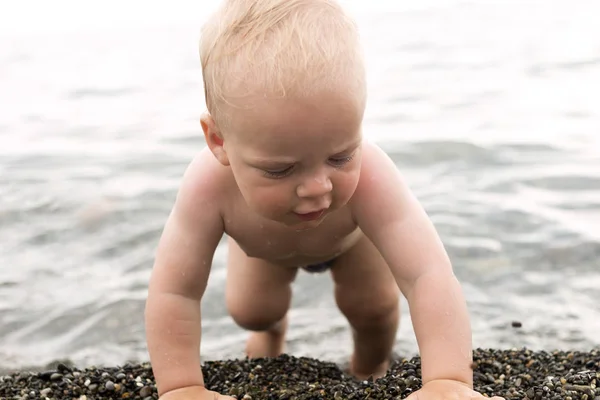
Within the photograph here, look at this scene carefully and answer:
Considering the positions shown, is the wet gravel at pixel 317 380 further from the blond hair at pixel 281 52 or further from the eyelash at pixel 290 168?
the blond hair at pixel 281 52

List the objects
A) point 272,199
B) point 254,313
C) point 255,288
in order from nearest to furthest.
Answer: point 272,199 < point 255,288 < point 254,313

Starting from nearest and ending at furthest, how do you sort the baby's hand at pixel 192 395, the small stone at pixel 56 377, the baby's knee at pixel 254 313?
the baby's hand at pixel 192 395
the small stone at pixel 56 377
the baby's knee at pixel 254 313

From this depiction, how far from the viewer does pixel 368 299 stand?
436 cm

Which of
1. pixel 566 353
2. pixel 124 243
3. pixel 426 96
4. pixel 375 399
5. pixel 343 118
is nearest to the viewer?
pixel 343 118

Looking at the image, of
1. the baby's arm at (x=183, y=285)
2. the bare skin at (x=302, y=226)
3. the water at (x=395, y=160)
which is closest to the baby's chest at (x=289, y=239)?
the bare skin at (x=302, y=226)

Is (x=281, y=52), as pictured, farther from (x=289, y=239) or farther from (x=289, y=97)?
(x=289, y=239)

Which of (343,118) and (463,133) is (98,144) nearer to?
(463,133)

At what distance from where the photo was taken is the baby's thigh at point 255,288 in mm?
4371

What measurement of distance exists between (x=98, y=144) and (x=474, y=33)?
6999 millimetres

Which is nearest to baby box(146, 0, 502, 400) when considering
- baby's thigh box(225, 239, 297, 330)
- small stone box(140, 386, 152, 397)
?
baby's thigh box(225, 239, 297, 330)

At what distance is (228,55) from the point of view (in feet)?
9.41

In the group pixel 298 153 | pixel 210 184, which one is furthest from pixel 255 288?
pixel 298 153

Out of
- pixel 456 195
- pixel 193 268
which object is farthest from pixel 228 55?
pixel 456 195

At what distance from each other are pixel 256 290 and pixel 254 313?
6.6 inches
